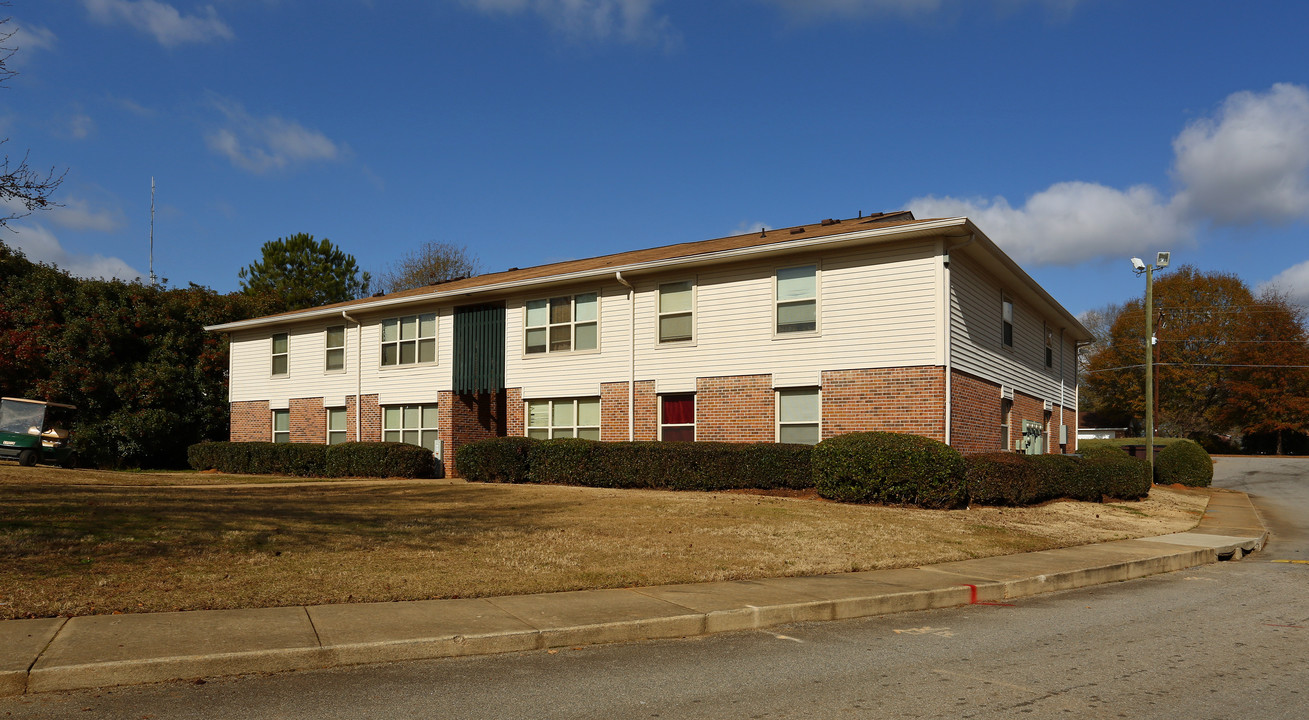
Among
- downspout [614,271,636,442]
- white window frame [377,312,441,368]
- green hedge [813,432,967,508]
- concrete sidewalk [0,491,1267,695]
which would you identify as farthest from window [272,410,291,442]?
concrete sidewalk [0,491,1267,695]

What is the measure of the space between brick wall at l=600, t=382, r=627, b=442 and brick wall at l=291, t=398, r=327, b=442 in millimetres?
11356

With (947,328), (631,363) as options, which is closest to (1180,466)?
(947,328)

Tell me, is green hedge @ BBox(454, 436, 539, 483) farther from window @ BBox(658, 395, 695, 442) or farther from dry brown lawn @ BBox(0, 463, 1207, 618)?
dry brown lawn @ BBox(0, 463, 1207, 618)

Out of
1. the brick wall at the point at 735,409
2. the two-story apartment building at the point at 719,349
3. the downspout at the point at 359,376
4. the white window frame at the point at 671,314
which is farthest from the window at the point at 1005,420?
the downspout at the point at 359,376

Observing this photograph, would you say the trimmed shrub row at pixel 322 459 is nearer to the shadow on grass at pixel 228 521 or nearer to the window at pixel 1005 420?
the shadow on grass at pixel 228 521

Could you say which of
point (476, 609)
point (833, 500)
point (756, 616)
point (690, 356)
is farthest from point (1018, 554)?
Result: point (690, 356)

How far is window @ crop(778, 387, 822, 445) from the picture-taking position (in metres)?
19.3

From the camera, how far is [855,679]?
597cm

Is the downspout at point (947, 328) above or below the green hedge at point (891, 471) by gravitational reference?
above

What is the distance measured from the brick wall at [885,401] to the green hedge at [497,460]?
7243 mm

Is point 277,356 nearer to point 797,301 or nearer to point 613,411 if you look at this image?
point 613,411

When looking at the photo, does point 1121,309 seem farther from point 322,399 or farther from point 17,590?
point 17,590

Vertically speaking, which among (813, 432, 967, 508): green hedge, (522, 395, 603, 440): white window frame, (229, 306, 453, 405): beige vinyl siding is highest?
(229, 306, 453, 405): beige vinyl siding

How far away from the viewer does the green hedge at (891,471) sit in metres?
15.3
